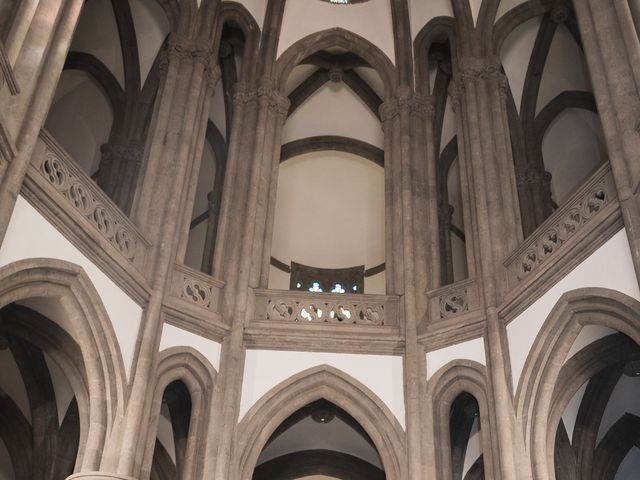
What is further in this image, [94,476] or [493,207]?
[493,207]

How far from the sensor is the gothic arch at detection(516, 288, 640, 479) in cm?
950

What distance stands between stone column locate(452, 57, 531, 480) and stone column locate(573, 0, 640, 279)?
99.0 inches

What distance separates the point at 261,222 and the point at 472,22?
5.33m

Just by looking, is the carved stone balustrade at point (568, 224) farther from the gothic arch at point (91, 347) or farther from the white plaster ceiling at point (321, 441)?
the gothic arch at point (91, 347)

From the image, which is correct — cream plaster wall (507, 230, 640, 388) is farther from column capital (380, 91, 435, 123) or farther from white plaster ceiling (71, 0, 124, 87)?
white plaster ceiling (71, 0, 124, 87)

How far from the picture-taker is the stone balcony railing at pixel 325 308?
12.1 meters

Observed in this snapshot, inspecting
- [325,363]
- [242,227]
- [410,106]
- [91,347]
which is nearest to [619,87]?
[410,106]

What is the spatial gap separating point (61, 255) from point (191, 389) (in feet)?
9.34

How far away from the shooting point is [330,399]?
1159 centimetres

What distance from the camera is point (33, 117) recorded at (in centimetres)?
891

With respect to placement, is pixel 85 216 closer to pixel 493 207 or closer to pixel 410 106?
pixel 493 207

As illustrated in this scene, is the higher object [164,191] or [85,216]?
[164,191]

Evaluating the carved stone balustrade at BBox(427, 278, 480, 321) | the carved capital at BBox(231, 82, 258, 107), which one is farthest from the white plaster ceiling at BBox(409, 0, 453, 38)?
the carved stone balustrade at BBox(427, 278, 480, 321)

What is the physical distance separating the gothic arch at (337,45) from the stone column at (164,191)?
62.2 inches
